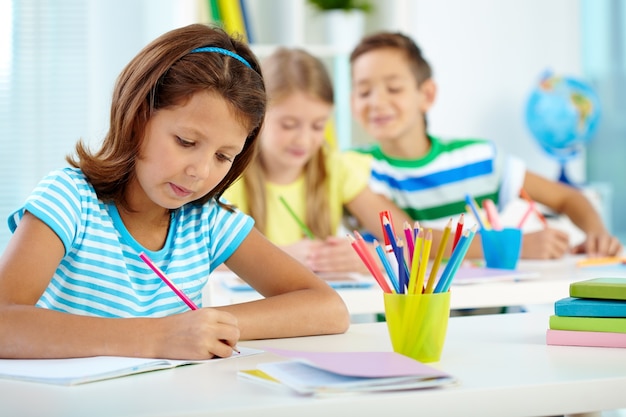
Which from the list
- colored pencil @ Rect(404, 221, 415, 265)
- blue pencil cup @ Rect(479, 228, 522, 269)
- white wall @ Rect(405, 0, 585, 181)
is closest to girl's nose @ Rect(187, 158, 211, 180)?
colored pencil @ Rect(404, 221, 415, 265)

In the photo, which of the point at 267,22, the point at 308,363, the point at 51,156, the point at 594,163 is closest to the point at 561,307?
the point at 308,363

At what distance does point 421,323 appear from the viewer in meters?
0.98

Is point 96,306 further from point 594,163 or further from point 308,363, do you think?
point 594,163

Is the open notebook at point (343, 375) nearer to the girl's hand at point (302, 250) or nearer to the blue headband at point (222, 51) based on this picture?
the blue headband at point (222, 51)

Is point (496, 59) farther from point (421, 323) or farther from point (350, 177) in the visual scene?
point (421, 323)

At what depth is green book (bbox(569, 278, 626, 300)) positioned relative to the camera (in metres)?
1.07

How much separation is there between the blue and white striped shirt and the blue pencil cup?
68 cm

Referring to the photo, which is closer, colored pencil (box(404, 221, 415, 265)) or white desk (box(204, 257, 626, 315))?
colored pencil (box(404, 221, 415, 265))

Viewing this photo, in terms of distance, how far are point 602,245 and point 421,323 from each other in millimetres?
1358

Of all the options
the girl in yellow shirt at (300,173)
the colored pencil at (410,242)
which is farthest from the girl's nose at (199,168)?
the girl in yellow shirt at (300,173)

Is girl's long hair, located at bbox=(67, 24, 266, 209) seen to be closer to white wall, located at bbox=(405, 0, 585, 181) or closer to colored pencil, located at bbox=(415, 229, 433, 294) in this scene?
colored pencil, located at bbox=(415, 229, 433, 294)

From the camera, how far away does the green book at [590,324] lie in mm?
1060

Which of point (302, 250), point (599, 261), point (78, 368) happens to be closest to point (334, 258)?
point (302, 250)

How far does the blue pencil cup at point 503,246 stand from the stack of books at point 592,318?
0.76 m
